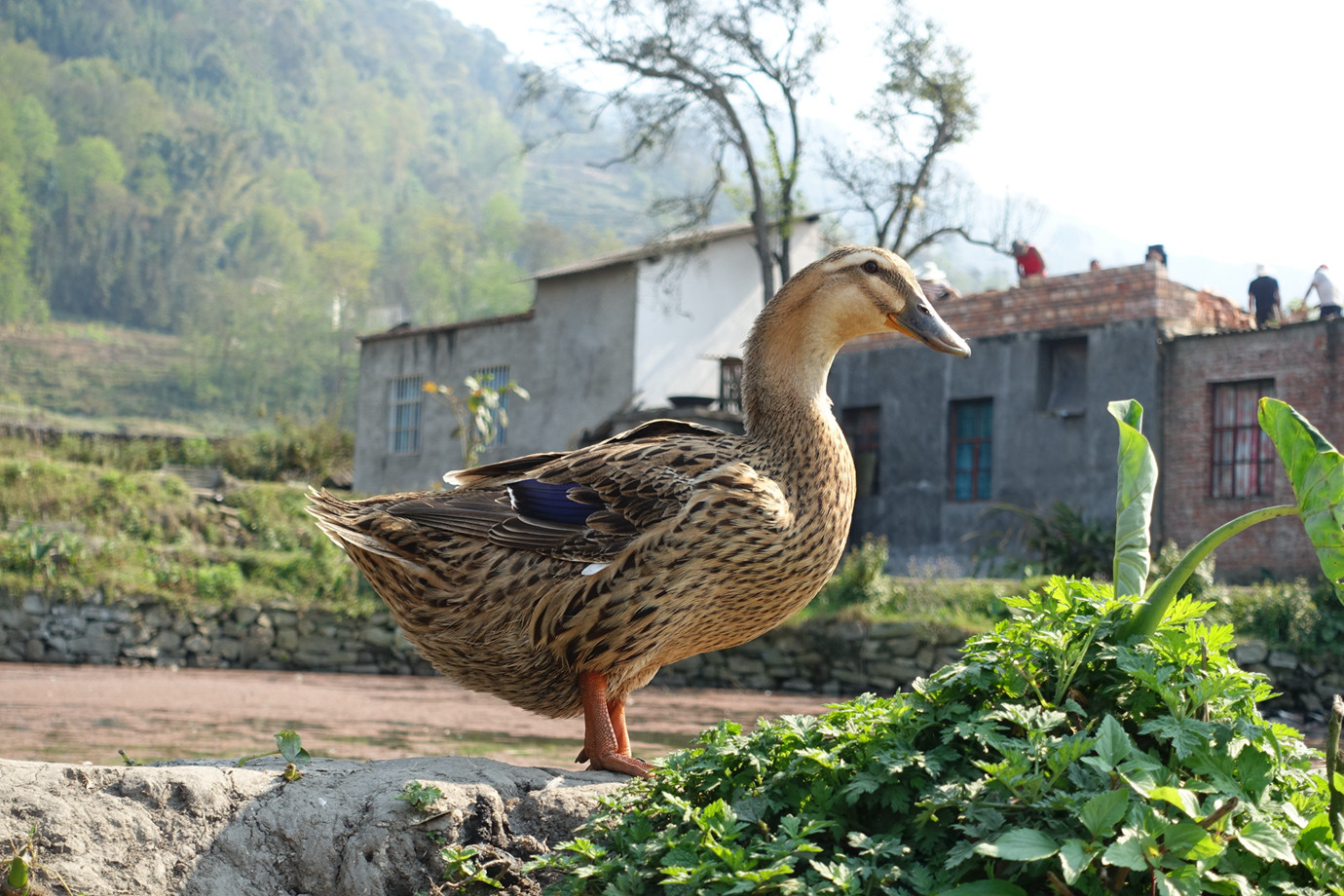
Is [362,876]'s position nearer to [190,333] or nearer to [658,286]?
[658,286]

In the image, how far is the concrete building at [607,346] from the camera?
2378 centimetres

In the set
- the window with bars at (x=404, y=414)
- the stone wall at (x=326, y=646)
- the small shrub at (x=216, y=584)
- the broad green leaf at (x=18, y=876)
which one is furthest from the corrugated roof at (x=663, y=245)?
the broad green leaf at (x=18, y=876)

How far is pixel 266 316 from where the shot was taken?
100250mm

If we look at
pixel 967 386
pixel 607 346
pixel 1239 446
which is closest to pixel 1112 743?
pixel 1239 446

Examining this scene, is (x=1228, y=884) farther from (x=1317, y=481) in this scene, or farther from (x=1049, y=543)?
(x=1049, y=543)

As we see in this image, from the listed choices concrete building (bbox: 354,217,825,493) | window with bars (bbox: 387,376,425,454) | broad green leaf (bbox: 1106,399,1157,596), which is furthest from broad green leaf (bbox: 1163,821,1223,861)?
window with bars (bbox: 387,376,425,454)

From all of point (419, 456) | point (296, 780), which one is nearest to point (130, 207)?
point (419, 456)

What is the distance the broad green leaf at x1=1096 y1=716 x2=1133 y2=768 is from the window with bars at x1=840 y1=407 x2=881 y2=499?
18127 mm

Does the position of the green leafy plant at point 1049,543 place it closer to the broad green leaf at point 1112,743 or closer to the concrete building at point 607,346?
the concrete building at point 607,346

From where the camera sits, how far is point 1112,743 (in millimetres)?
2186

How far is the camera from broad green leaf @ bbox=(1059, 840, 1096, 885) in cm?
191

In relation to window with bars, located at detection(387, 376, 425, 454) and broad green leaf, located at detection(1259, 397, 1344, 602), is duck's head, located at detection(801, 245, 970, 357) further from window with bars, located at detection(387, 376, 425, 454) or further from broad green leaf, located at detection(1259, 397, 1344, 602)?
window with bars, located at detection(387, 376, 425, 454)

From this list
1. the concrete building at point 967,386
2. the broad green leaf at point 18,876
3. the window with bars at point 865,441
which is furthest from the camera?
the window with bars at point 865,441

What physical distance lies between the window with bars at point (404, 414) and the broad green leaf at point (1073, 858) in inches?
1025
